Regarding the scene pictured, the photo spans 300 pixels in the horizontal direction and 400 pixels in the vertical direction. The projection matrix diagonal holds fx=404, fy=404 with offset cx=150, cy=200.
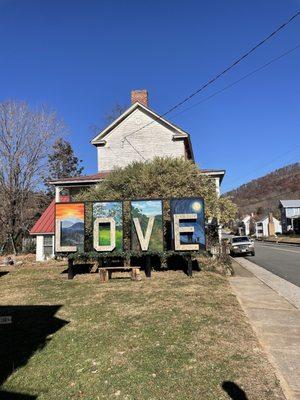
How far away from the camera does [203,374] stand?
5395mm

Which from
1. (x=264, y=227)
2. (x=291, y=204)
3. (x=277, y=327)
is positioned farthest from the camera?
(x=264, y=227)

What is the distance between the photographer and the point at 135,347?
657 centimetres

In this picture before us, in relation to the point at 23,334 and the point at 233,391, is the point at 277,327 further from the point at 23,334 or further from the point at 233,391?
the point at 23,334

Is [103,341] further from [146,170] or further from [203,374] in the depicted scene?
[146,170]

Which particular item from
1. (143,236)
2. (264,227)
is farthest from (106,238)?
(264,227)

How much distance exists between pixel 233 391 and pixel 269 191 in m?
120

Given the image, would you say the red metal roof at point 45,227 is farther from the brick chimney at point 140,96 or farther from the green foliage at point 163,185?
the brick chimney at point 140,96

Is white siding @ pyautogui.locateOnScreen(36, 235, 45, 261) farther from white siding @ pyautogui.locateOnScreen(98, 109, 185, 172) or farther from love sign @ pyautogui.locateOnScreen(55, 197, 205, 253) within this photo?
love sign @ pyautogui.locateOnScreen(55, 197, 205, 253)

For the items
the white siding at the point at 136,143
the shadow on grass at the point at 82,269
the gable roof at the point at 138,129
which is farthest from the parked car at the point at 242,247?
the shadow on grass at the point at 82,269

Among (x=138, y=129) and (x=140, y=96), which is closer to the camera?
(x=138, y=129)

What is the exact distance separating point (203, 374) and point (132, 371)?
3.19 feet

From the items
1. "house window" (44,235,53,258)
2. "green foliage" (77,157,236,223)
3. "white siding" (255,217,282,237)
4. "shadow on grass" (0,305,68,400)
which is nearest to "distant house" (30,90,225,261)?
"house window" (44,235,53,258)

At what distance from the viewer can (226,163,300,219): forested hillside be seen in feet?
359

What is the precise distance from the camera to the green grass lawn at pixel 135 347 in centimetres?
510
